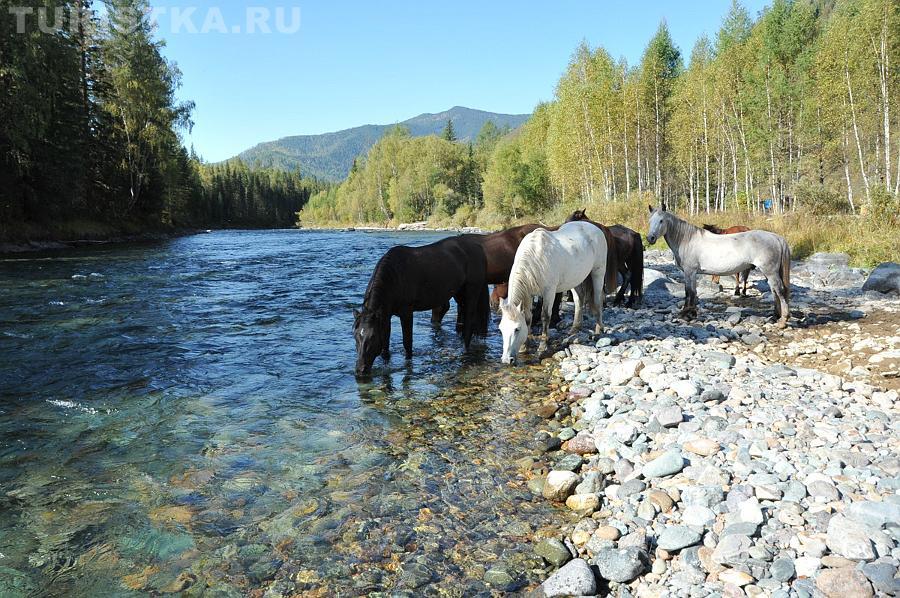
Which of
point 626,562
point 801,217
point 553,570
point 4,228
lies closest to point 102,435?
point 553,570

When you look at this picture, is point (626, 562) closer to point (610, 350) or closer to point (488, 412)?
point (488, 412)

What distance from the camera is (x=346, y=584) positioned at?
3398 mm

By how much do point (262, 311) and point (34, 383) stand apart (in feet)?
20.3

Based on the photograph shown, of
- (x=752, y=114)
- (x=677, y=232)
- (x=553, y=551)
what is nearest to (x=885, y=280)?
(x=677, y=232)

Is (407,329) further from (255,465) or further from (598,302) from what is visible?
(255,465)

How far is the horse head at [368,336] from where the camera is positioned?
7.57 metres

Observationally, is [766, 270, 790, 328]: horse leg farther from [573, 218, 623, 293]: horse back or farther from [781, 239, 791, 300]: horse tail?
[573, 218, 623, 293]: horse back

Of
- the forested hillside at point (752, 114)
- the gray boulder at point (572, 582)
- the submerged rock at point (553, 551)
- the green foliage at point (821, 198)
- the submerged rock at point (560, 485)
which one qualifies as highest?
the forested hillside at point (752, 114)

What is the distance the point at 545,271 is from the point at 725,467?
4.50 meters

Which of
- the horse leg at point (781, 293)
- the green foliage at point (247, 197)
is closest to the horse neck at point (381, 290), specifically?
the horse leg at point (781, 293)

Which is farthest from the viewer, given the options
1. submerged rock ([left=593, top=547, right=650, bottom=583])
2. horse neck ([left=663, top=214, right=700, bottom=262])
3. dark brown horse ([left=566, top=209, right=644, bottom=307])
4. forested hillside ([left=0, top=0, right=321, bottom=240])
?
forested hillside ([left=0, top=0, right=321, bottom=240])

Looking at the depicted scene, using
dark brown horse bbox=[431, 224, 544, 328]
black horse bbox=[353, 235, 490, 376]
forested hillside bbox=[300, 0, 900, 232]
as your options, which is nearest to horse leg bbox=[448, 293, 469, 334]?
black horse bbox=[353, 235, 490, 376]

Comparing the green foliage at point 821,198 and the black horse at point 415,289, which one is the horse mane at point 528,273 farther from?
the green foliage at point 821,198

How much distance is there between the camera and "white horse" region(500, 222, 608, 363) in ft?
25.6
